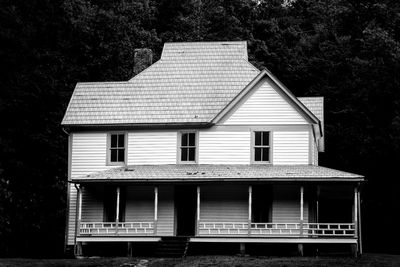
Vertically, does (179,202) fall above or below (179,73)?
below

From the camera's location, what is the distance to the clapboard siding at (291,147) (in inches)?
1651

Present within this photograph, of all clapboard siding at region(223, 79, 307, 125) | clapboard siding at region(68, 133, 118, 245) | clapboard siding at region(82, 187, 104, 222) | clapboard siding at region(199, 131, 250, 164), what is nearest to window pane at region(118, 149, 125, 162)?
clapboard siding at region(68, 133, 118, 245)

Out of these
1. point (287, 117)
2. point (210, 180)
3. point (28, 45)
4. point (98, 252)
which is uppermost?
point (28, 45)

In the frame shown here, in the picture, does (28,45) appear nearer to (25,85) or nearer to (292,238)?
(25,85)

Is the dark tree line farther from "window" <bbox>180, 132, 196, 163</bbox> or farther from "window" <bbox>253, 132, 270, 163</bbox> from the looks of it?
"window" <bbox>253, 132, 270, 163</bbox>

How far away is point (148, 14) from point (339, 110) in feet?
45.6

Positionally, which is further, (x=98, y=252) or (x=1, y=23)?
(x=1, y=23)

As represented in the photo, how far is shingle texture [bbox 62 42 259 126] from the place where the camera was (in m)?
43.3

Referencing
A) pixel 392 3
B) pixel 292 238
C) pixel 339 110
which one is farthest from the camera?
pixel 339 110

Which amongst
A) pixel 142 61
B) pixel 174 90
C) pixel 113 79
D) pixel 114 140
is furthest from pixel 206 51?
pixel 113 79

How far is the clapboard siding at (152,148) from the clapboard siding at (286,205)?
5189mm

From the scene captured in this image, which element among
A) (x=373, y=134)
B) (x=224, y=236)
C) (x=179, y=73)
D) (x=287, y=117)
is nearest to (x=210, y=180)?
(x=224, y=236)

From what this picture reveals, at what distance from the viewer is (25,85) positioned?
178ft

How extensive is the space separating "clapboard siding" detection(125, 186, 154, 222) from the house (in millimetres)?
46
